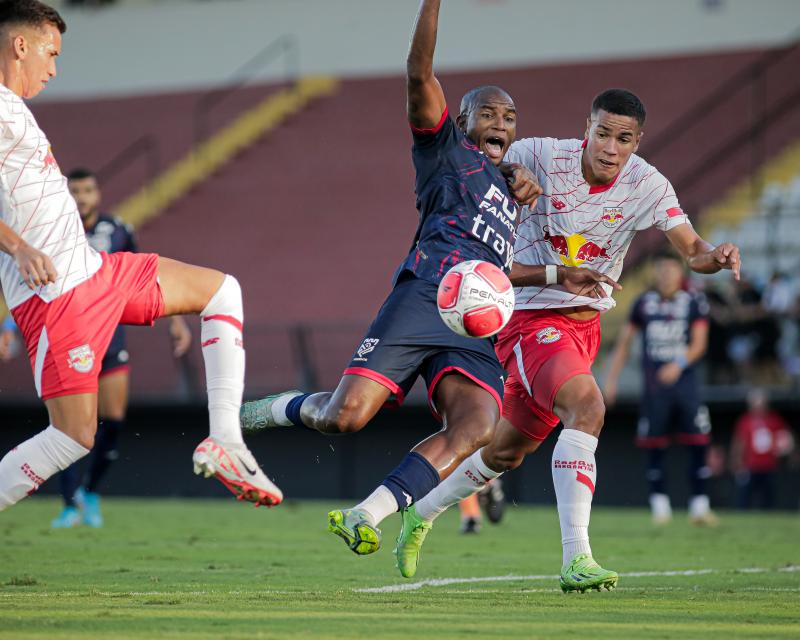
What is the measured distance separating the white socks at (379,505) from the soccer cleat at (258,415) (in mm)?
1083

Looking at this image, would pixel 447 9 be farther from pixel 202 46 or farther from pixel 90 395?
pixel 90 395

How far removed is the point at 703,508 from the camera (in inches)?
522

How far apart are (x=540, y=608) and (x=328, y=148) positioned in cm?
2188

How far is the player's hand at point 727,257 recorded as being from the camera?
6352 millimetres

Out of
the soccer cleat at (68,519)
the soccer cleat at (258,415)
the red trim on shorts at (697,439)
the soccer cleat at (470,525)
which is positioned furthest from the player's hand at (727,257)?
the red trim on shorts at (697,439)

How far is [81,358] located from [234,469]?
0.78 metres

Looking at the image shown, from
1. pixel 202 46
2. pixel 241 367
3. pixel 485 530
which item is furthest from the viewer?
pixel 202 46

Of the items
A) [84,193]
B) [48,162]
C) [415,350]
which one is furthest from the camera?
[84,193]

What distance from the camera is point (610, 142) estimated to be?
22.3 feet

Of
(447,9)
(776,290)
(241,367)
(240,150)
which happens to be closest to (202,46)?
(240,150)

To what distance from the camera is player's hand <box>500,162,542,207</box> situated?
6551 mm

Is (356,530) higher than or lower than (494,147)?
lower

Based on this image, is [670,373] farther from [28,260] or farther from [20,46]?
[28,260]

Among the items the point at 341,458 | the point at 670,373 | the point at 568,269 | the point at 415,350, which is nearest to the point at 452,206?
the point at 415,350
